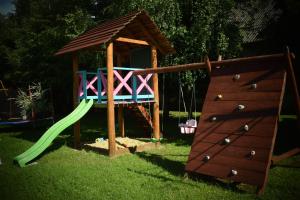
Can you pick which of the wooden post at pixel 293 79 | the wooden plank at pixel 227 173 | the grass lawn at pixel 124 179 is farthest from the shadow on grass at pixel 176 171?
the wooden post at pixel 293 79

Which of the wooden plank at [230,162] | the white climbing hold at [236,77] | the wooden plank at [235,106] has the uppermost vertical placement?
the white climbing hold at [236,77]

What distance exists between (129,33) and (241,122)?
6365mm

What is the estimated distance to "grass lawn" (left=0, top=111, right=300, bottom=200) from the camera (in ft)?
18.4

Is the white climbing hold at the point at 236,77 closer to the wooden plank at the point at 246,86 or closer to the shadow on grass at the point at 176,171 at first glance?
the wooden plank at the point at 246,86

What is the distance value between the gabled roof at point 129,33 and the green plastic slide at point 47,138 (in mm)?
2144

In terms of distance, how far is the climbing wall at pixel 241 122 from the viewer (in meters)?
5.57

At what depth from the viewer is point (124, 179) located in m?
6.60

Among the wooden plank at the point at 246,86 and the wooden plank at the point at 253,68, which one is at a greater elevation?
the wooden plank at the point at 253,68

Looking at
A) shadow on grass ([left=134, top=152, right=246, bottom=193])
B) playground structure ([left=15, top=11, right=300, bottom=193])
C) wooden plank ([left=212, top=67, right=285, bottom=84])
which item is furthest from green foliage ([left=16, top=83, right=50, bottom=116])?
wooden plank ([left=212, top=67, right=285, bottom=84])

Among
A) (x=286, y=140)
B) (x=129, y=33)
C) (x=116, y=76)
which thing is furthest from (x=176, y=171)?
(x=129, y=33)

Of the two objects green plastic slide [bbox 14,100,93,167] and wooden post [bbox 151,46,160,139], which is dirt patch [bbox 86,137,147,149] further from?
green plastic slide [bbox 14,100,93,167]

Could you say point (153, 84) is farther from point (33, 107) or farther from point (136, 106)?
point (33, 107)

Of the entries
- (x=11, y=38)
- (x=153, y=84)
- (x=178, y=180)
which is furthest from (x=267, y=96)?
(x=11, y=38)

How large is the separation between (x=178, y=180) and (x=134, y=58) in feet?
22.1
